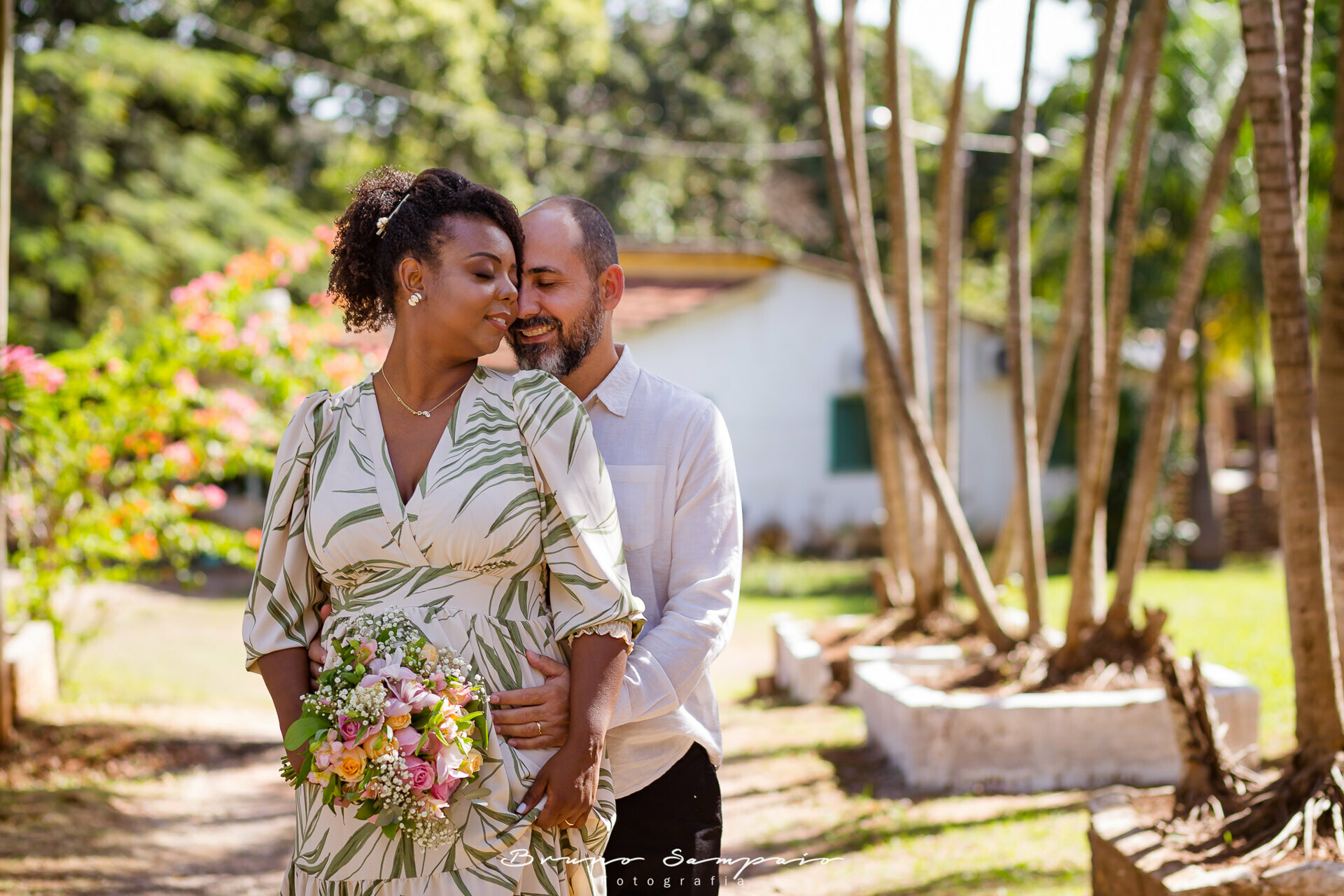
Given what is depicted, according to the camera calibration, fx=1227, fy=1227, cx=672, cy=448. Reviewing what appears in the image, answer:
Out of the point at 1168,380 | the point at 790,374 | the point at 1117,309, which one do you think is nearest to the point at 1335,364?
the point at 1168,380

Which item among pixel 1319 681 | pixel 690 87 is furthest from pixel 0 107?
pixel 690 87

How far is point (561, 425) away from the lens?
2.30m

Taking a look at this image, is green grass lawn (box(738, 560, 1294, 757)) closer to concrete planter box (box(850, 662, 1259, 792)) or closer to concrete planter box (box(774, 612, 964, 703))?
concrete planter box (box(774, 612, 964, 703))

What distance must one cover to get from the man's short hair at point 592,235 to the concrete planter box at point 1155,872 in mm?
2368

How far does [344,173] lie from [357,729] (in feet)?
73.4

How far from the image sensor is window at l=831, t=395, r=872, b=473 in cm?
2028

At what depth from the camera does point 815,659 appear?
27.5 feet

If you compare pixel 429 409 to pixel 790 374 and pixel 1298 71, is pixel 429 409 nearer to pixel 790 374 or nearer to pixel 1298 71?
pixel 1298 71

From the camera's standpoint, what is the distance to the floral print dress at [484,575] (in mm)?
2232

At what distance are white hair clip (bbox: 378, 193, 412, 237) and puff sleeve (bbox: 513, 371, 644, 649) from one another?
421mm

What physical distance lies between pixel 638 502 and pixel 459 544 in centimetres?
50

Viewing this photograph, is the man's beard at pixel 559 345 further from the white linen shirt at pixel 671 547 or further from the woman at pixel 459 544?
the woman at pixel 459 544

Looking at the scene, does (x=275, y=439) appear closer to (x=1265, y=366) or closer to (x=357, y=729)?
(x=357, y=729)

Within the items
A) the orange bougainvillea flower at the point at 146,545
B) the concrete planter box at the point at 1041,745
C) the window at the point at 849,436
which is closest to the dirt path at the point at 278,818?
the concrete planter box at the point at 1041,745
